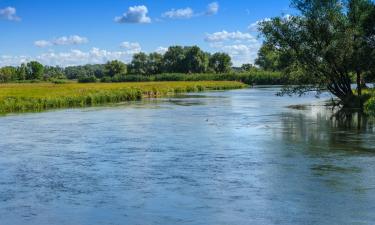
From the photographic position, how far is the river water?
11783 mm

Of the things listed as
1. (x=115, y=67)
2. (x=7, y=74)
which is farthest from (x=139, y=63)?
(x=7, y=74)

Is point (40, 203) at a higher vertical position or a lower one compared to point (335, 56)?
lower

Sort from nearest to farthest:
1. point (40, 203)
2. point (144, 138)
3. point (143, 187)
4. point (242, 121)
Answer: point (40, 203)
point (143, 187)
point (144, 138)
point (242, 121)

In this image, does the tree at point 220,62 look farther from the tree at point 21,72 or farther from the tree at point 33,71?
the tree at point 21,72

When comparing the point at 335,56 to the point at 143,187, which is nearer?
the point at 143,187

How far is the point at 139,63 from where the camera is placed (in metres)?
167

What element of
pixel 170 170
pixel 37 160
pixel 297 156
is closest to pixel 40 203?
pixel 170 170

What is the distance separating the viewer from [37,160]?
1919 cm

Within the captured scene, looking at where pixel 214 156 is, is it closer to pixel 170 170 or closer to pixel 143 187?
pixel 170 170

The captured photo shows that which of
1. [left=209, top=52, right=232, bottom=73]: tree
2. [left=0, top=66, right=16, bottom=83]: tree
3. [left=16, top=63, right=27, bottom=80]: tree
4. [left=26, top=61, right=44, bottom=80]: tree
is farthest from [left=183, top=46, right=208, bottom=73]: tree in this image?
[left=16, top=63, right=27, bottom=80]: tree

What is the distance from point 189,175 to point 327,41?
29909mm

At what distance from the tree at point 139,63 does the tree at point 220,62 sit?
2050 cm

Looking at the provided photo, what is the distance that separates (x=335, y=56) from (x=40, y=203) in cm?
3316

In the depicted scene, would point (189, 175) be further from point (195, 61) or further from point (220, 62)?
point (220, 62)
